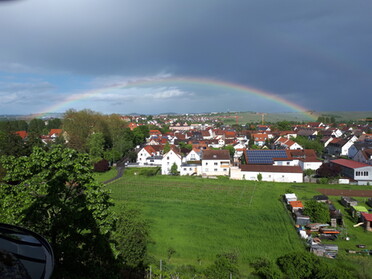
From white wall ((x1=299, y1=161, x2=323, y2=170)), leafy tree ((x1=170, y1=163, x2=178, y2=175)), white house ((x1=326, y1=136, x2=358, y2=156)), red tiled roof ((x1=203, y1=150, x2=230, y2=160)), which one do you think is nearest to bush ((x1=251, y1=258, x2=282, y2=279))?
red tiled roof ((x1=203, y1=150, x2=230, y2=160))

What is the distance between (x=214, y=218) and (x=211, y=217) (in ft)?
0.70

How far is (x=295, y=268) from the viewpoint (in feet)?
27.2

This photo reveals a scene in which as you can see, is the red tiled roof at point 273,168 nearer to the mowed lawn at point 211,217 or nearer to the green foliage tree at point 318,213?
the mowed lawn at point 211,217

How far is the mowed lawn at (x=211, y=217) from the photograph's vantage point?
10.4m

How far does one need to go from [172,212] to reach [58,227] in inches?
383

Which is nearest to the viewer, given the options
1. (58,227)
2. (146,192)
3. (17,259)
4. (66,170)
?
(17,259)

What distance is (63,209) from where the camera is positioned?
5750 mm

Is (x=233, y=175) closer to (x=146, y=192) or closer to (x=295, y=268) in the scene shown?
Answer: (x=146, y=192)

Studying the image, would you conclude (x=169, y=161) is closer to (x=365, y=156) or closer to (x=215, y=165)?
(x=215, y=165)

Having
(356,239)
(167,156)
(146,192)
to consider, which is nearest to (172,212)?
(146,192)

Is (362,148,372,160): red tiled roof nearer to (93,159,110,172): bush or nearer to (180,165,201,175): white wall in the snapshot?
(180,165,201,175): white wall

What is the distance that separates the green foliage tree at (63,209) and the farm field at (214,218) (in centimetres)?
448

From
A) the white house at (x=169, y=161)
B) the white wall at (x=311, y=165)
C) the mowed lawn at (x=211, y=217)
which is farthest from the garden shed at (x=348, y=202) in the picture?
the white house at (x=169, y=161)

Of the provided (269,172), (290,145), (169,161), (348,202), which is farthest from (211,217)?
(290,145)
